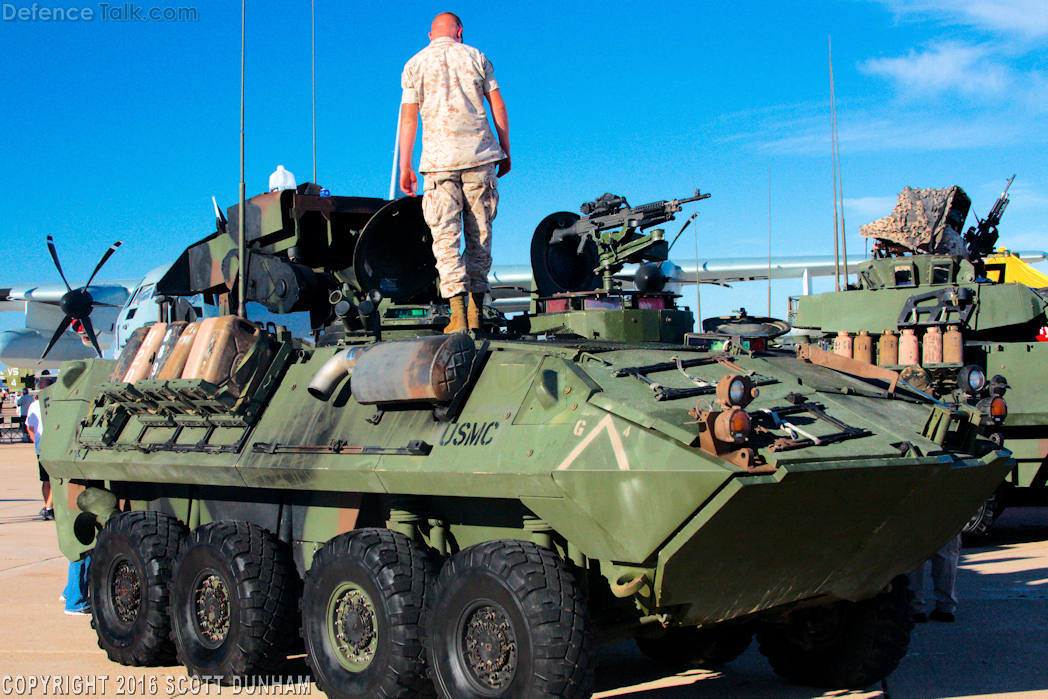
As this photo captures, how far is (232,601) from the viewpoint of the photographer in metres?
6.09

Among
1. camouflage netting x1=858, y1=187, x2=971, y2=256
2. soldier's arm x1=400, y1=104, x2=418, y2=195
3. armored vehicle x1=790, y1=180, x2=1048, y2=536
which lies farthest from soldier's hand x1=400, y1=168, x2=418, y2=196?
camouflage netting x1=858, y1=187, x2=971, y2=256

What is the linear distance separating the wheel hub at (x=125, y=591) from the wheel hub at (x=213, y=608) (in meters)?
0.76

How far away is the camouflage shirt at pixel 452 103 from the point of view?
6574 mm

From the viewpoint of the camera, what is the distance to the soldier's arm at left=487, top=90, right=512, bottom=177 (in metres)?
6.74

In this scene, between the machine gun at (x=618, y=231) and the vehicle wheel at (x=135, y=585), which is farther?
the machine gun at (x=618, y=231)

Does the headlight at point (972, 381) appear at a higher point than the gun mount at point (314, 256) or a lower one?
lower

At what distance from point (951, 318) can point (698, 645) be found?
7420mm

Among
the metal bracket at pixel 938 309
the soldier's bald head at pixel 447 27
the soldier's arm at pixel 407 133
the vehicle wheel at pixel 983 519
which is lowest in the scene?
the vehicle wheel at pixel 983 519

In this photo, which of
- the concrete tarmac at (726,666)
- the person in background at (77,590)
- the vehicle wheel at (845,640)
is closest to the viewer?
the vehicle wheel at (845,640)

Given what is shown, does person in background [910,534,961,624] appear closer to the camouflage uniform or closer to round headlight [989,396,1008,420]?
round headlight [989,396,1008,420]

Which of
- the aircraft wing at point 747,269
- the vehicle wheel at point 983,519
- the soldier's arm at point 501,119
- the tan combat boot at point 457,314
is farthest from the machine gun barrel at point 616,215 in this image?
the aircraft wing at point 747,269

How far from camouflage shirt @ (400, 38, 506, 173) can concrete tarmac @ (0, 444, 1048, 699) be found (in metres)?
3.29

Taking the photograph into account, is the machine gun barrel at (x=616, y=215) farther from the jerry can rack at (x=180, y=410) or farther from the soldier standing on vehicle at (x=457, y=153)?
the jerry can rack at (x=180, y=410)

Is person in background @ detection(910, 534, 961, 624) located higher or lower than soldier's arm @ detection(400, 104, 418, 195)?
lower
